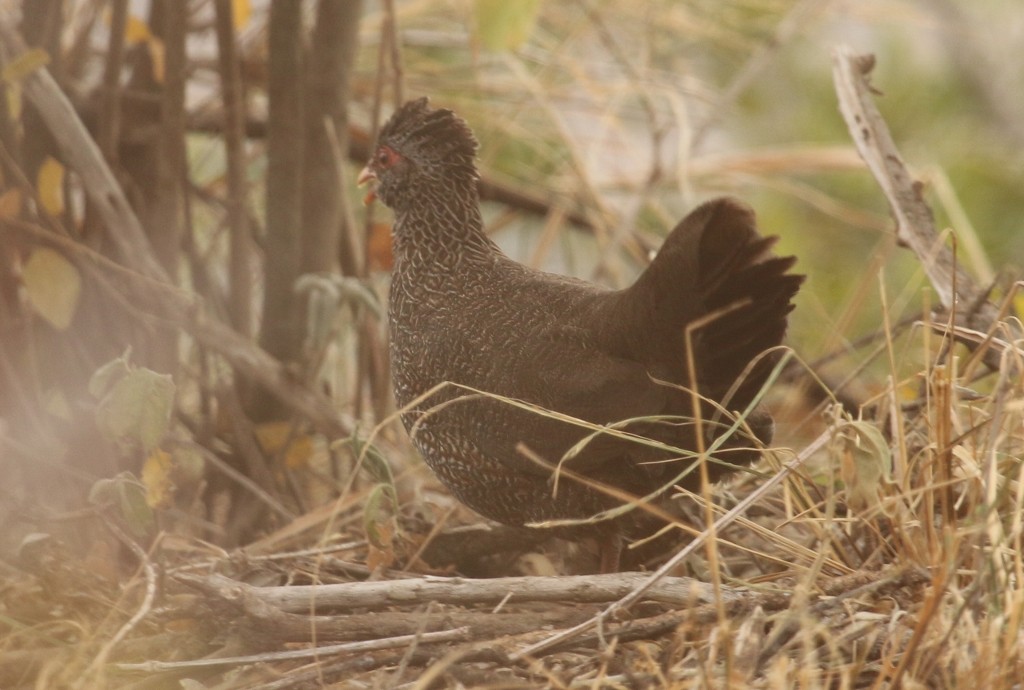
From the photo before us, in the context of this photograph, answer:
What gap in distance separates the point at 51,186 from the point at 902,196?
2045mm

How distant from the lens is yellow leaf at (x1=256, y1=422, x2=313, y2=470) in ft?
11.5

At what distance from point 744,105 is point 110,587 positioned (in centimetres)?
375

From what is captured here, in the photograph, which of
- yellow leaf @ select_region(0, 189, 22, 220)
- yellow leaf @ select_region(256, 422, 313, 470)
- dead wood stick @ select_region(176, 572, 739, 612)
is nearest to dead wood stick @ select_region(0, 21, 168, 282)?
yellow leaf @ select_region(0, 189, 22, 220)

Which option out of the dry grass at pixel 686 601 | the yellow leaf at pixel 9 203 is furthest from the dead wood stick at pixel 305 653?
the yellow leaf at pixel 9 203

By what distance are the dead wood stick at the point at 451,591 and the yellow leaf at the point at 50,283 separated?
120cm

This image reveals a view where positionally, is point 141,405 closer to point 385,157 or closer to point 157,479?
point 157,479

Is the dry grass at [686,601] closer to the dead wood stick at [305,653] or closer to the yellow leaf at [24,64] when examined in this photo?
the dead wood stick at [305,653]

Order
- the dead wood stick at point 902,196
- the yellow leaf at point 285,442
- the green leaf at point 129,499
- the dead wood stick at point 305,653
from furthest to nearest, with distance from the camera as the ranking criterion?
the yellow leaf at point 285,442
the dead wood stick at point 902,196
the green leaf at point 129,499
the dead wood stick at point 305,653

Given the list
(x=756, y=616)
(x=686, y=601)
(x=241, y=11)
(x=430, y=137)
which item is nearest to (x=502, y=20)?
(x=430, y=137)

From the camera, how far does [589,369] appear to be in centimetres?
245

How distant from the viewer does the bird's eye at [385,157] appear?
3035 mm

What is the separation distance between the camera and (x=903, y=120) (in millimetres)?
5719

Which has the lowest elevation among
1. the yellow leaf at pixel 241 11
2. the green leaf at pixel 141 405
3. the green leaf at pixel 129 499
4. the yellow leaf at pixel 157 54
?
the green leaf at pixel 129 499

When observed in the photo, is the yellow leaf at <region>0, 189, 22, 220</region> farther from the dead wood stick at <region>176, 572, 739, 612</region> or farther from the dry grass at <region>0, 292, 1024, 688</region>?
the dead wood stick at <region>176, 572, 739, 612</region>
